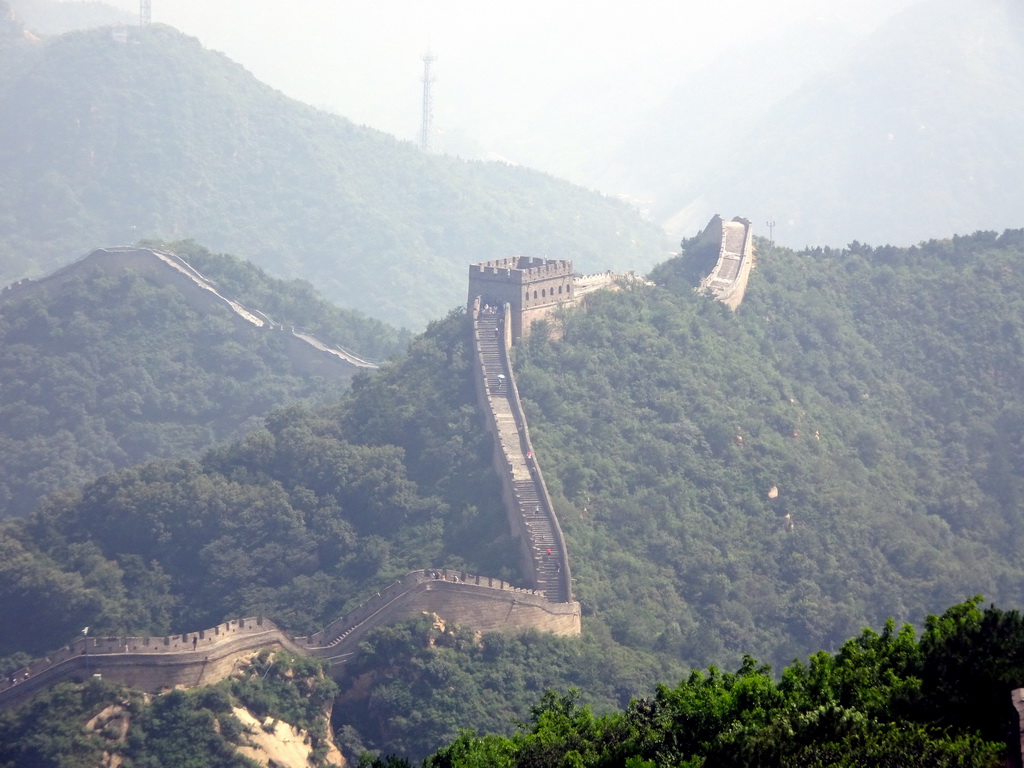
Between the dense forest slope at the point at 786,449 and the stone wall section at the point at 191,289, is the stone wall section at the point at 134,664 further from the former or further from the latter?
the stone wall section at the point at 191,289

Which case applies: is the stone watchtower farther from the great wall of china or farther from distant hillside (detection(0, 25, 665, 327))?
distant hillside (detection(0, 25, 665, 327))

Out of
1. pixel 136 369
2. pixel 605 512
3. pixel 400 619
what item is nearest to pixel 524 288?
pixel 605 512

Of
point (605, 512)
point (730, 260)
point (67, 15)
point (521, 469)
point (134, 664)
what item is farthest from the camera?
point (67, 15)

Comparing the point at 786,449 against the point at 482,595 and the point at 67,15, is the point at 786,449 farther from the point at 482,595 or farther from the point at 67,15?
the point at 67,15

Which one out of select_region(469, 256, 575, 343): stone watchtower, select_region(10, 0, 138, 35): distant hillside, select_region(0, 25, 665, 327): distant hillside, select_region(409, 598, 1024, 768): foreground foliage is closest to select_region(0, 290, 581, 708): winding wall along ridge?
select_region(469, 256, 575, 343): stone watchtower

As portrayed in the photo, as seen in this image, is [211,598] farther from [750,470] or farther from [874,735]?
[874,735]

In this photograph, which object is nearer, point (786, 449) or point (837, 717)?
point (837, 717)
